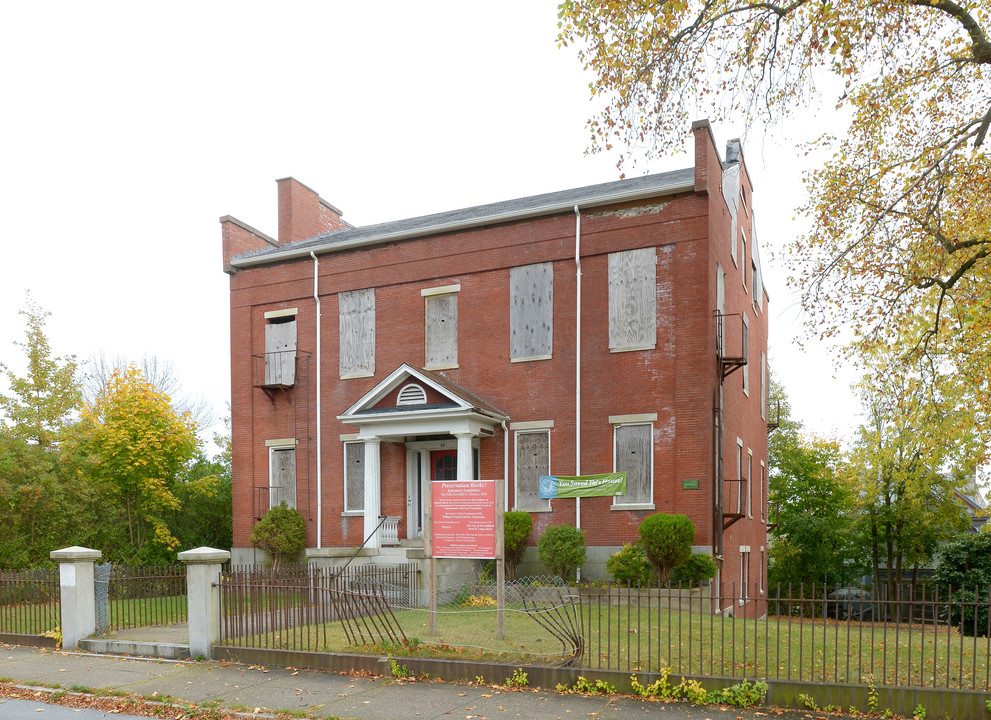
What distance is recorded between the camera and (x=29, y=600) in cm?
1445

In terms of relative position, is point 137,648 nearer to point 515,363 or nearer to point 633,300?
point 515,363

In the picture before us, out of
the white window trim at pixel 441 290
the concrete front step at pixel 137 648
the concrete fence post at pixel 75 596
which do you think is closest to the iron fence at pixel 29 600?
the concrete fence post at pixel 75 596

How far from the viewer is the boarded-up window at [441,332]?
2134 cm

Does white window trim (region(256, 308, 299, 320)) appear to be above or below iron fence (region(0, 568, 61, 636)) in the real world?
above

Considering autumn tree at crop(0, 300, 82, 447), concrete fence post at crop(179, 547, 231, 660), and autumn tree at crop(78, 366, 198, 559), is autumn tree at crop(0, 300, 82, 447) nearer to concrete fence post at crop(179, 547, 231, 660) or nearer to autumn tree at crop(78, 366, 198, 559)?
autumn tree at crop(78, 366, 198, 559)

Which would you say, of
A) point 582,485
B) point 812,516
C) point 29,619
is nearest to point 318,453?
point 582,485

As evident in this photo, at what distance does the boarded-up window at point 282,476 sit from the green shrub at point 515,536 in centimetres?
730

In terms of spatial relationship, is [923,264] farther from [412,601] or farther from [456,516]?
[412,601]

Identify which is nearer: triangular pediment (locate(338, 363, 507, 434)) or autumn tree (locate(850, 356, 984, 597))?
triangular pediment (locate(338, 363, 507, 434))

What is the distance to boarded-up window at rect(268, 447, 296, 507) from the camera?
23141mm

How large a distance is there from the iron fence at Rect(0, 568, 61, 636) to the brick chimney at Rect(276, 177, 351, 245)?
14845 millimetres

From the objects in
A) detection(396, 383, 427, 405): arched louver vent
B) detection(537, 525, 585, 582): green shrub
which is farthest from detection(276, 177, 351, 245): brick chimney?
detection(537, 525, 585, 582): green shrub

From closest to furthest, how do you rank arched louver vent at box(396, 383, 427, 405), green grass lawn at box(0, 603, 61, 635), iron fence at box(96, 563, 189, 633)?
iron fence at box(96, 563, 189, 633)
green grass lawn at box(0, 603, 61, 635)
arched louver vent at box(396, 383, 427, 405)

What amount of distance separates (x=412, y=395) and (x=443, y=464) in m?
2.34
